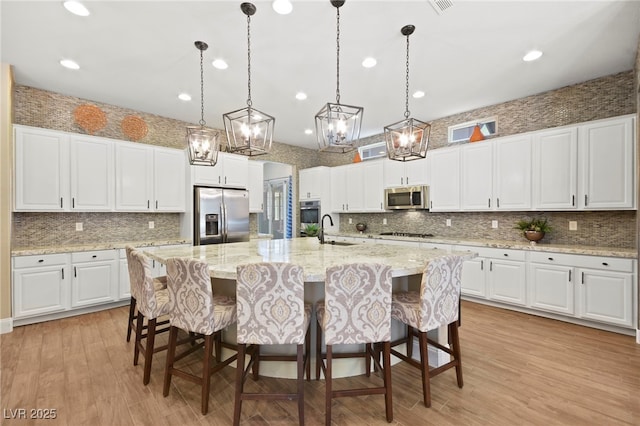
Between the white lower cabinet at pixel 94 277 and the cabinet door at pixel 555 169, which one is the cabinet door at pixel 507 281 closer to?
the cabinet door at pixel 555 169

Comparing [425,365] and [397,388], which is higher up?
[425,365]

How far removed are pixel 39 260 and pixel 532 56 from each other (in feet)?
20.0

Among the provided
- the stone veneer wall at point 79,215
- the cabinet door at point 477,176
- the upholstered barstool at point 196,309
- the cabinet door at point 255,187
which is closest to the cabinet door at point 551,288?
the cabinet door at point 477,176

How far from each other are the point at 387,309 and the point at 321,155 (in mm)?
6105

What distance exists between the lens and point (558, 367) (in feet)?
8.15

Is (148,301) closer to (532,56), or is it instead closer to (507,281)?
(507,281)

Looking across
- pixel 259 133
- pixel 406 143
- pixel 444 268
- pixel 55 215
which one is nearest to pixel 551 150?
pixel 406 143

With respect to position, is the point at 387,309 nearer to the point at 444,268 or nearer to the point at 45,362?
the point at 444,268

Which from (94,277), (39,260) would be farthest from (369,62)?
(39,260)

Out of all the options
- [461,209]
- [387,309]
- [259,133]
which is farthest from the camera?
[461,209]

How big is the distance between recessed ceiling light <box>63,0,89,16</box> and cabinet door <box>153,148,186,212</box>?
7.73 ft

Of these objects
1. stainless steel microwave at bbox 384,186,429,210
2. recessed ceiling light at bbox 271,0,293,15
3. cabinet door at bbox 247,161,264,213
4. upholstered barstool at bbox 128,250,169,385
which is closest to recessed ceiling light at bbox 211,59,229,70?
recessed ceiling light at bbox 271,0,293,15

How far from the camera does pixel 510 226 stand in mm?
4375

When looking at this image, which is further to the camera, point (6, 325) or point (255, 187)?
point (255, 187)
